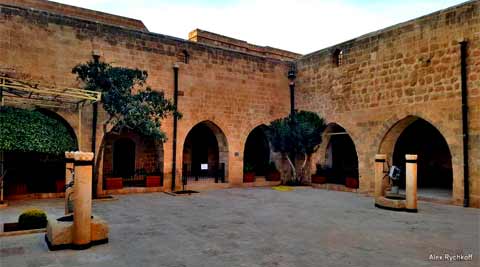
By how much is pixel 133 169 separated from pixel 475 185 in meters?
12.0

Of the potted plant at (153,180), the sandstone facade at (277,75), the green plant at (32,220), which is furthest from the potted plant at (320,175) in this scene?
the green plant at (32,220)

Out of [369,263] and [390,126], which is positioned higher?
[390,126]

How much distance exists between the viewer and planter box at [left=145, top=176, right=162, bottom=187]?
1166 cm

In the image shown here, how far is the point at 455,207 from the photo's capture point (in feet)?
29.3

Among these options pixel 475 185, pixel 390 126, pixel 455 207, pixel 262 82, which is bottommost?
pixel 455 207

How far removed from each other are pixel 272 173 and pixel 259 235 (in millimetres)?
8737

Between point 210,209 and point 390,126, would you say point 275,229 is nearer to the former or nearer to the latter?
point 210,209

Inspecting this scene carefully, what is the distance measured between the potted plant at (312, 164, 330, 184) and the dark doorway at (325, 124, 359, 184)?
20 cm

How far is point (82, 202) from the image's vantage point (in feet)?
16.2

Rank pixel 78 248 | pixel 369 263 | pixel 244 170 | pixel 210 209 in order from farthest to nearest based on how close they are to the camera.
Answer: pixel 244 170 < pixel 210 209 < pixel 78 248 < pixel 369 263

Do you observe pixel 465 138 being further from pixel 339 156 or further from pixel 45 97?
pixel 45 97

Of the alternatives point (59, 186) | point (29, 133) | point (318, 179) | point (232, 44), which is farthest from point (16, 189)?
point (232, 44)

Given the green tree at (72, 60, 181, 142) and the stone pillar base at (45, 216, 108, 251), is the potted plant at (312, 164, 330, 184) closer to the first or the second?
the green tree at (72, 60, 181, 142)

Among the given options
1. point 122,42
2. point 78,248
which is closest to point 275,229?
point 78,248
